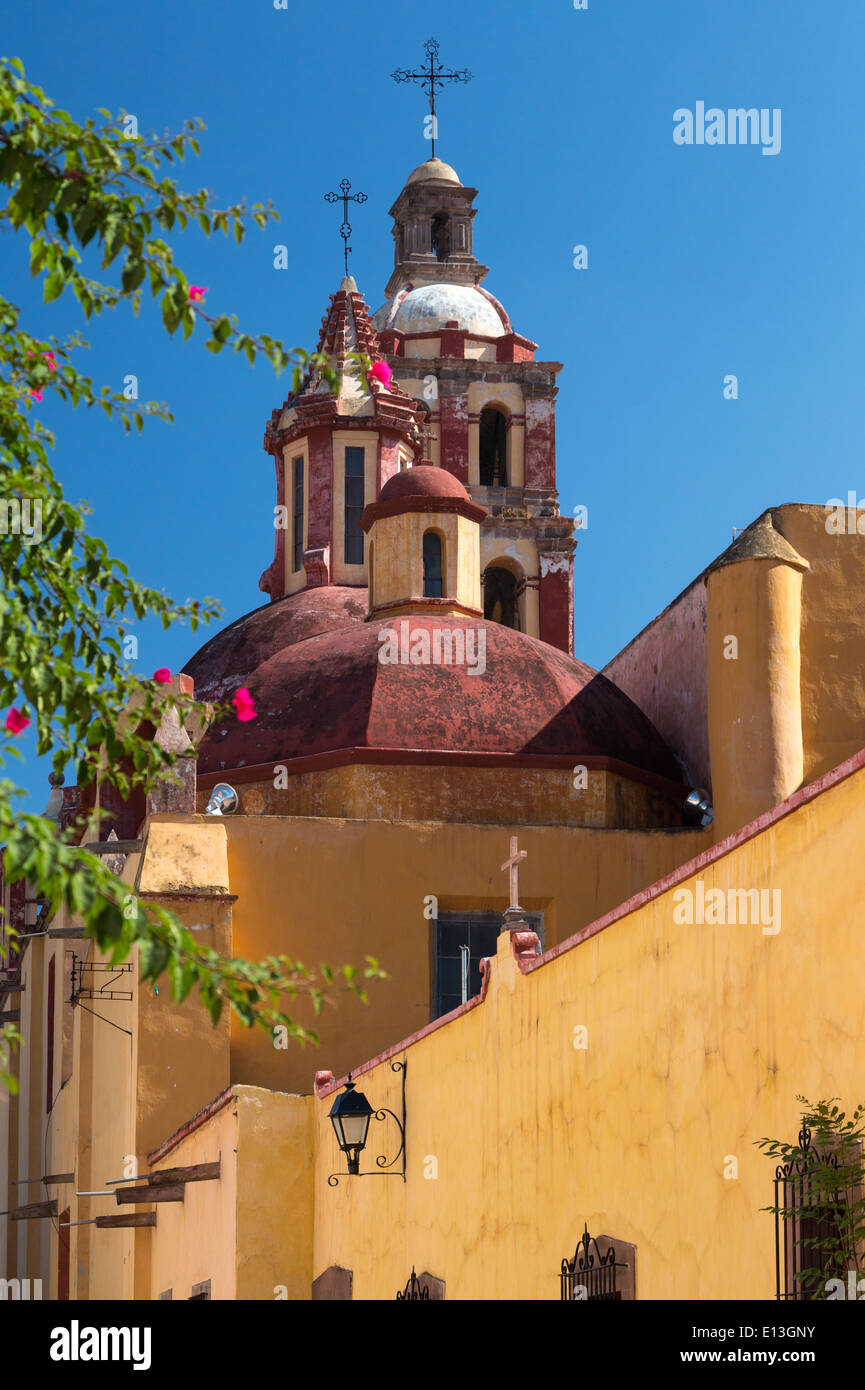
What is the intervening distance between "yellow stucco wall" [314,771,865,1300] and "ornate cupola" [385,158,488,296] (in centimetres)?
3112

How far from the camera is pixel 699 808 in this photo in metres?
18.7

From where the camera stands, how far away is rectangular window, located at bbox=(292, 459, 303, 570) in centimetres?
2642

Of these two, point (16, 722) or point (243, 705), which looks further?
point (243, 705)

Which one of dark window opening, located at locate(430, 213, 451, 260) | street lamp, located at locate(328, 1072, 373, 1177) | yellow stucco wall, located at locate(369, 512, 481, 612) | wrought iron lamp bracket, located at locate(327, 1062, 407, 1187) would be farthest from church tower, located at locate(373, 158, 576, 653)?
street lamp, located at locate(328, 1072, 373, 1177)

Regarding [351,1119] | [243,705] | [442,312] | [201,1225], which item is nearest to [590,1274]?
[351,1119]

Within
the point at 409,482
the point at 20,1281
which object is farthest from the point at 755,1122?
the point at 20,1281

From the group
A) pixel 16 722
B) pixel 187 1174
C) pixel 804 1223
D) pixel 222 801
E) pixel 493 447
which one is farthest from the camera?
pixel 493 447

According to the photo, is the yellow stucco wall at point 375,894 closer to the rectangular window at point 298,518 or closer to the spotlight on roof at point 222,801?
the spotlight on roof at point 222,801

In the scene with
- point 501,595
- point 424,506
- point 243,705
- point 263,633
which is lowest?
point 243,705

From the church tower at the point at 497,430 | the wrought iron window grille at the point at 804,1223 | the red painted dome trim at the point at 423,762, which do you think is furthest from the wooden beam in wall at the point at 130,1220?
the church tower at the point at 497,430

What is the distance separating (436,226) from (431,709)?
25434 millimetres

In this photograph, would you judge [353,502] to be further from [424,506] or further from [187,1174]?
[187,1174]

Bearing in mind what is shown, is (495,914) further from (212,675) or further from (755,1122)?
(755,1122)

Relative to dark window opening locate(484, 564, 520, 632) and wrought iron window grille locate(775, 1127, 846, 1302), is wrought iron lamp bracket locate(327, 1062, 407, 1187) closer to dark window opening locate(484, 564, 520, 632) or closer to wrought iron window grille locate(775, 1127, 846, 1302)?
wrought iron window grille locate(775, 1127, 846, 1302)
